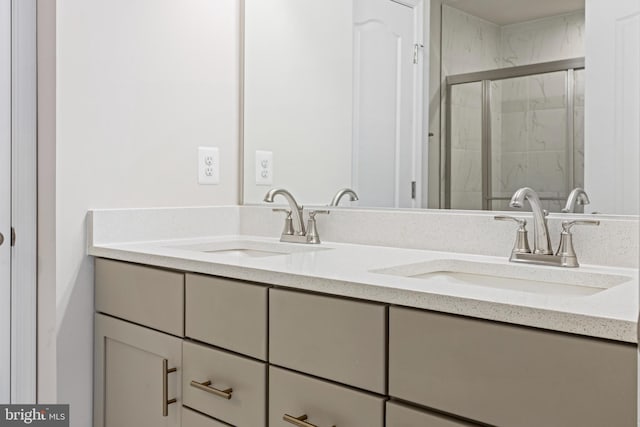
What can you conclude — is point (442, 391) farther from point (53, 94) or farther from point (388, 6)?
point (53, 94)

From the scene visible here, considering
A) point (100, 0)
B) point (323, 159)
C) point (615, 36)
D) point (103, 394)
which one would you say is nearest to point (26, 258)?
point (103, 394)

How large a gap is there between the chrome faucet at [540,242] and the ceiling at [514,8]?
1.42 ft

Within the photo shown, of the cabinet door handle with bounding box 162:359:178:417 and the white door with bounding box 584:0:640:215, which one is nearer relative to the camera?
the white door with bounding box 584:0:640:215

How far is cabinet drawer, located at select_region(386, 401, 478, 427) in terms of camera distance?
2.96 feet

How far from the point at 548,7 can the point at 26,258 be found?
154 centimetres

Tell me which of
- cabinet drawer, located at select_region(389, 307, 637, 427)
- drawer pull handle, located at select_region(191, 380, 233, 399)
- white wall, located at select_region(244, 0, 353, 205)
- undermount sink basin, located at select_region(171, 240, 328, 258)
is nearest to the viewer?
cabinet drawer, located at select_region(389, 307, 637, 427)

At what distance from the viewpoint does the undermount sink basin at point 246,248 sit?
1.75m

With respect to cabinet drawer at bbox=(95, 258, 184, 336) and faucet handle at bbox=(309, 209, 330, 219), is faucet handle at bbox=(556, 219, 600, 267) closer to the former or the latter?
faucet handle at bbox=(309, 209, 330, 219)

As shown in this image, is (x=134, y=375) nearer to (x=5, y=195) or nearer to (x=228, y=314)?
(x=228, y=314)

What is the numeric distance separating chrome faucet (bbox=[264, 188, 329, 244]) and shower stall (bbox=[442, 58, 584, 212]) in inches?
16.5

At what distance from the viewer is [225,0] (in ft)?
6.63

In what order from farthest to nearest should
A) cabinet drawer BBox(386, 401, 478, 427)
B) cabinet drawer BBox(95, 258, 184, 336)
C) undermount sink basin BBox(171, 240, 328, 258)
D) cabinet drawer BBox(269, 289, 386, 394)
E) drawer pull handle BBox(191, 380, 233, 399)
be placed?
undermount sink basin BBox(171, 240, 328, 258) → cabinet drawer BBox(95, 258, 184, 336) → drawer pull handle BBox(191, 380, 233, 399) → cabinet drawer BBox(269, 289, 386, 394) → cabinet drawer BBox(386, 401, 478, 427)

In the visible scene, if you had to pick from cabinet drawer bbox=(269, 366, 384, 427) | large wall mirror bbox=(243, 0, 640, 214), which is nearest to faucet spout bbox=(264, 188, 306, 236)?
large wall mirror bbox=(243, 0, 640, 214)

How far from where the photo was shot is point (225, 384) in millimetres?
1291
